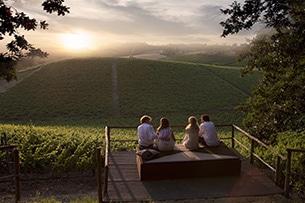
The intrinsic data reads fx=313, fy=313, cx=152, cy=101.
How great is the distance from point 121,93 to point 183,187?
151 ft

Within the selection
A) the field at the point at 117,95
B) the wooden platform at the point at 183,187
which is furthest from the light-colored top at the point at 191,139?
the field at the point at 117,95

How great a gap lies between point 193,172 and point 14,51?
7.22 metres

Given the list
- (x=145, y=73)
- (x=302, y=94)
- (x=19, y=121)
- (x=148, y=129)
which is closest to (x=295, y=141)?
(x=302, y=94)

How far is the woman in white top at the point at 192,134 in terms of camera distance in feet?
39.6

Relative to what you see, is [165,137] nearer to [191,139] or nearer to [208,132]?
[191,139]

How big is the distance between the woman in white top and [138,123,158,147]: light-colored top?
134 centimetres

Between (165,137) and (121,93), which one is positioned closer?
(165,137)

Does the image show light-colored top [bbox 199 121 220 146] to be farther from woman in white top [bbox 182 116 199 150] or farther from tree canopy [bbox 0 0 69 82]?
tree canopy [bbox 0 0 69 82]

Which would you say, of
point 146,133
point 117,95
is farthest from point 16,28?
point 117,95

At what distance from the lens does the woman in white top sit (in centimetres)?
1206

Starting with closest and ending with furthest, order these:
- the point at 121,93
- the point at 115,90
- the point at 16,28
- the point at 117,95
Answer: the point at 16,28
the point at 117,95
the point at 121,93
the point at 115,90

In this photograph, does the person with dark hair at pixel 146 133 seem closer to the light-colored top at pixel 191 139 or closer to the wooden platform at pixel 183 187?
the wooden platform at pixel 183 187

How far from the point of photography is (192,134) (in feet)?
39.9

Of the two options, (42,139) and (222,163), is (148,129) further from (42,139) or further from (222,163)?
(42,139)
